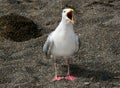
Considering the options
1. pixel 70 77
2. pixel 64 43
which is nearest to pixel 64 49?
pixel 64 43

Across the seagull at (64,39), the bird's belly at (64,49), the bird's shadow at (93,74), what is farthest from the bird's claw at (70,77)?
the bird's belly at (64,49)

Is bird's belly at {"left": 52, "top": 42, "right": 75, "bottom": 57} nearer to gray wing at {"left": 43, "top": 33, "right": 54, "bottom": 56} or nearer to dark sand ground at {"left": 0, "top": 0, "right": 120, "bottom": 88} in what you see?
gray wing at {"left": 43, "top": 33, "right": 54, "bottom": 56}

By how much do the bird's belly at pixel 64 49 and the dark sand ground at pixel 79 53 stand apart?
46 cm

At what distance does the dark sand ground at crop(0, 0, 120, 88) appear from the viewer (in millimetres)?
6586

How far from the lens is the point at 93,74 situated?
22.1 ft

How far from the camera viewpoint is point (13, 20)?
8703mm

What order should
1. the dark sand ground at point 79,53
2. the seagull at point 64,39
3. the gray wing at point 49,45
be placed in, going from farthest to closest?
the dark sand ground at point 79,53 → the gray wing at point 49,45 → the seagull at point 64,39

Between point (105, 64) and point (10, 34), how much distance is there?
2269mm

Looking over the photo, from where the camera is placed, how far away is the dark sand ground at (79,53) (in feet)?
21.6

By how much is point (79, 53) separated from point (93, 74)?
0.81 meters

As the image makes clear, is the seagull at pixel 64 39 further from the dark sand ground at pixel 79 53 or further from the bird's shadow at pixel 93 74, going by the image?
the dark sand ground at pixel 79 53

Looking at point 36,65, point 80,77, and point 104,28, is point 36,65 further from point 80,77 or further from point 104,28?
point 104,28

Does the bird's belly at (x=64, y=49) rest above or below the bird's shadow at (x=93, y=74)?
above

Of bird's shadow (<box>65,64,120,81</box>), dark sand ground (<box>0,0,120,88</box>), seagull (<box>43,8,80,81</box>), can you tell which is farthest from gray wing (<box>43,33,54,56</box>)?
bird's shadow (<box>65,64,120,81</box>)
